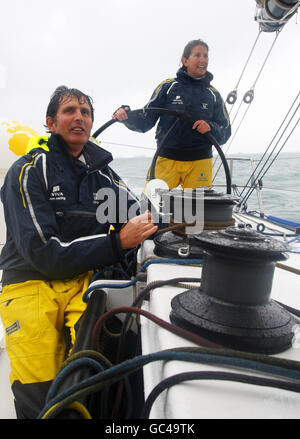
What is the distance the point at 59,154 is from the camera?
1.21m

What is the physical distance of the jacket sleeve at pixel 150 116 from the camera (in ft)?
7.41

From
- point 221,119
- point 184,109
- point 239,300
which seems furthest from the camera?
point 221,119

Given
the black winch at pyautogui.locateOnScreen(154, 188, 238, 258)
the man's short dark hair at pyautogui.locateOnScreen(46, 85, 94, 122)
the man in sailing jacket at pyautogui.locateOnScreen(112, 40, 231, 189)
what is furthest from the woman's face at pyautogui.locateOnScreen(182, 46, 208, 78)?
the black winch at pyautogui.locateOnScreen(154, 188, 238, 258)

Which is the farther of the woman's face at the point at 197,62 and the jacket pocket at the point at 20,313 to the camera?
the woman's face at the point at 197,62

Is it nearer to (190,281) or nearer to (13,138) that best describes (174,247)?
(190,281)

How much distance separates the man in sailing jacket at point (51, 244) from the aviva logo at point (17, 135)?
1230 millimetres

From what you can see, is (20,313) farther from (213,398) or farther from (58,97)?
(58,97)

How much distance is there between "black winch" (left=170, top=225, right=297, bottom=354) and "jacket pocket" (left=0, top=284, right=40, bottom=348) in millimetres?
635

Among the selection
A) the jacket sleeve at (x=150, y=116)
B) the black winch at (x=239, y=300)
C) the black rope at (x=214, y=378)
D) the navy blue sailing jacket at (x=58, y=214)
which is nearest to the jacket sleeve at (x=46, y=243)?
the navy blue sailing jacket at (x=58, y=214)

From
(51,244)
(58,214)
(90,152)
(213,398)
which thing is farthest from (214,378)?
(90,152)

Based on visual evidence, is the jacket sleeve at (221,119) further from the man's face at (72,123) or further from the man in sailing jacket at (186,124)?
the man's face at (72,123)

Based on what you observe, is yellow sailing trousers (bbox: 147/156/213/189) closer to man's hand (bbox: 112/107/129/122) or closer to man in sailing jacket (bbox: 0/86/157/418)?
man's hand (bbox: 112/107/129/122)

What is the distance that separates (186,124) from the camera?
227 cm

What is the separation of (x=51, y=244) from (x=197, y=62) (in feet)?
6.23
